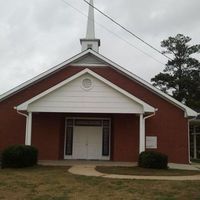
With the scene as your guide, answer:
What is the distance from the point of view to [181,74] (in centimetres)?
5091

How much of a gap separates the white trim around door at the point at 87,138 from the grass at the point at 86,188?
27.7 feet

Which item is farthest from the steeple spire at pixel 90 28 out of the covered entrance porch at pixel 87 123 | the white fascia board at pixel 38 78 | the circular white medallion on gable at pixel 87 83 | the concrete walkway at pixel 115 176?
the concrete walkway at pixel 115 176

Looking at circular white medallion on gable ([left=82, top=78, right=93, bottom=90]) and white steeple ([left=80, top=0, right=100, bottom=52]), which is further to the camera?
white steeple ([left=80, top=0, right=100, bottom=52])

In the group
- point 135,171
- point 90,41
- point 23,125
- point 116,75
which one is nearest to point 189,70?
point 90,41

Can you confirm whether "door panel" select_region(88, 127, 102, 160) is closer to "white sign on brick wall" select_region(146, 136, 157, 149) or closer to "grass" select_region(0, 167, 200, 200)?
"white sign on brick wall" select_region(146, 136, 157, 149)

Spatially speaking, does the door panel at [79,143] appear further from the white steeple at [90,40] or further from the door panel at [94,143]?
the white steeple at [90,40]

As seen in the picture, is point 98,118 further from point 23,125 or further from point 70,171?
point 70,171

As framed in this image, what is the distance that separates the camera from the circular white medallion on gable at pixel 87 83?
21.9 m

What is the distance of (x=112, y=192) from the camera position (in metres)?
12.4

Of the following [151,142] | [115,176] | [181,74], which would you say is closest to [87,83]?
[151,142]

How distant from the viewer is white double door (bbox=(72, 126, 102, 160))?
24484 millimetres

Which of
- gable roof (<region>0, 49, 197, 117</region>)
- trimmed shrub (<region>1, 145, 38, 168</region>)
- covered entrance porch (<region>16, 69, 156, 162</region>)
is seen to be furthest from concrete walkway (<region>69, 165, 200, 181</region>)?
gable roof (<region>0, 49, 197, 117</region>)

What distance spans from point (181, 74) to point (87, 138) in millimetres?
28723

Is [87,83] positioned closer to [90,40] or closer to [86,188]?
[90,40]
